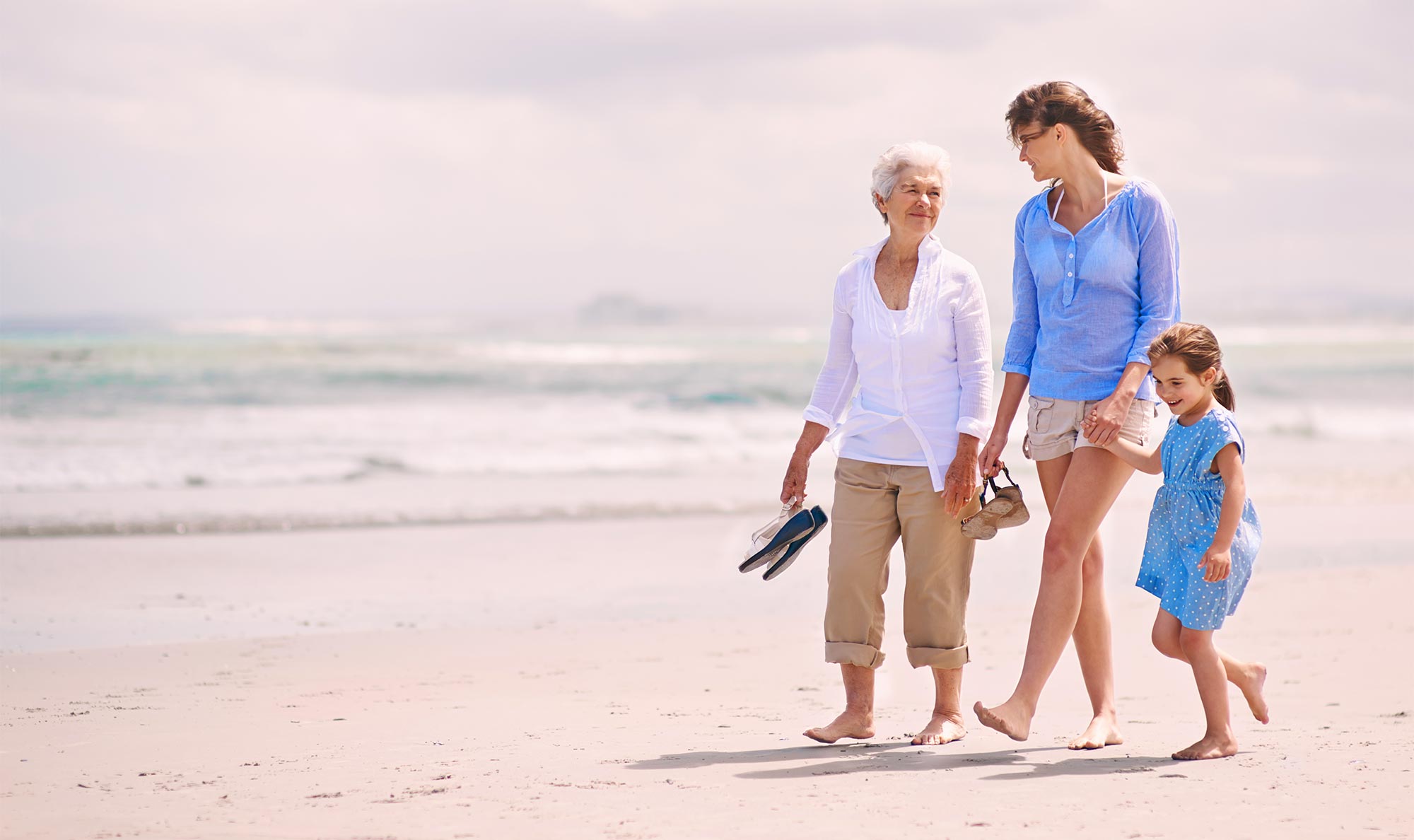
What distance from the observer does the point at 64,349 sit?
72.0 feet

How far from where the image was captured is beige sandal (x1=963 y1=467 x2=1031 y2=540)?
344 centimetres

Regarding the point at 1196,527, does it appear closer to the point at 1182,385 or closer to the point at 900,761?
the point at 1182,385

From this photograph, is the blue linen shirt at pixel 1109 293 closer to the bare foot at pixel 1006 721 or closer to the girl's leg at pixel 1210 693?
the girl's leg at pixel 1210 693

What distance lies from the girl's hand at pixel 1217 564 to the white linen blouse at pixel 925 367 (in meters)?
0.65

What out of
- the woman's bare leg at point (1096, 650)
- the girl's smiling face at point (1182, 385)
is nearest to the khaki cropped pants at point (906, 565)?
the woman's bare leg at point (1096, 650)

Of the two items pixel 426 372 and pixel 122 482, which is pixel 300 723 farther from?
pixel 426 372

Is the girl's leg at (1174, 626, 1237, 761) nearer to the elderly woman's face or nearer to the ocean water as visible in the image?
the elderly woman's face

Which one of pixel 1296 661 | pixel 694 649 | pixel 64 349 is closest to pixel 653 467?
pixel 694 649

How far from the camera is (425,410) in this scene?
59.4ft

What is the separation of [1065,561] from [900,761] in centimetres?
70

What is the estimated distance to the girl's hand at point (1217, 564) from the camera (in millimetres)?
3168

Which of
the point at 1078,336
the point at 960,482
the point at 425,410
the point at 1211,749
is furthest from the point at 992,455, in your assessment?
the point at 425,410

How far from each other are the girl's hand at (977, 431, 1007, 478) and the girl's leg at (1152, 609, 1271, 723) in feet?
1.89

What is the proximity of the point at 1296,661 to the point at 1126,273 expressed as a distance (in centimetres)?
259
